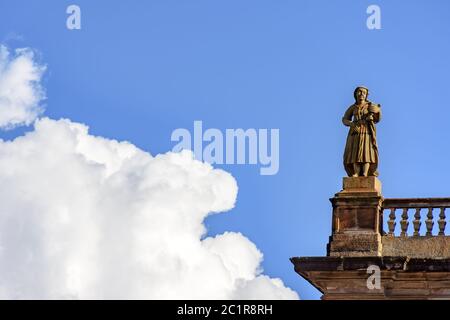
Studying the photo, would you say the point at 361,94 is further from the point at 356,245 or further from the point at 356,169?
the point at 356,245

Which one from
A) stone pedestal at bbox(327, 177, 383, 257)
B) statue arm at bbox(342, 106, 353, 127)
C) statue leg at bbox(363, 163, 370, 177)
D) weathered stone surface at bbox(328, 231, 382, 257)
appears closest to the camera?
weathered stone surface at bbox(328, 231, 382, 257)

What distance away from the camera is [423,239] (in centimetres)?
3569

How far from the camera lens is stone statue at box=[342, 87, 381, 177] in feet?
118

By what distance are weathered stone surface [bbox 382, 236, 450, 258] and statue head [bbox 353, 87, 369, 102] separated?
2762 millimetres

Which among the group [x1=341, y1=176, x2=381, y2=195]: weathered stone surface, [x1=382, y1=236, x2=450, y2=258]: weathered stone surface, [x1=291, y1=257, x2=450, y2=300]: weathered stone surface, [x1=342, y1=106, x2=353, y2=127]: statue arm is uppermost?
[x1=342, y1=106, x2=353, y2=127]: statue arm

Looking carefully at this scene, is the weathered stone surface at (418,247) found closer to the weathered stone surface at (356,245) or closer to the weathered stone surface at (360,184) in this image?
the weathered stone surface at (356,245)

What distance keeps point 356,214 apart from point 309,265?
1396 mm

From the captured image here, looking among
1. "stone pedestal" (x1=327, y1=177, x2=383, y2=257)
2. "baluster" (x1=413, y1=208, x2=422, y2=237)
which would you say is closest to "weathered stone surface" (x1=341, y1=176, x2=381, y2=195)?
"stone pedestal" (x1=327, y1=177, x2=383, y2=257)

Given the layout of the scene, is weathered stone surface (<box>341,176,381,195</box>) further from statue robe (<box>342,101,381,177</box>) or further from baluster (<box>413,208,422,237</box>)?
baluster (<box>413,208,422,237</box>)

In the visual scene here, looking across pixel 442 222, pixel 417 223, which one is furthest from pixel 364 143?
pixel 442 222

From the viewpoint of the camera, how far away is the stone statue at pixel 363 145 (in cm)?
3591

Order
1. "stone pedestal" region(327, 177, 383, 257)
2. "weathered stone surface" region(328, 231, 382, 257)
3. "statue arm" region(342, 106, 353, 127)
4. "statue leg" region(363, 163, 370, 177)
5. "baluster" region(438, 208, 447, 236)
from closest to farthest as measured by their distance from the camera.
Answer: "weathered stone surface" region(328, 231, 382, 257), "stone pedestal" region(327, 177, 383, 257), "baluster" region(438, 208, 447, 236), "statue leg" region(363, 163, 370, 177), "statue arm" region(342, 106, 353, 127)

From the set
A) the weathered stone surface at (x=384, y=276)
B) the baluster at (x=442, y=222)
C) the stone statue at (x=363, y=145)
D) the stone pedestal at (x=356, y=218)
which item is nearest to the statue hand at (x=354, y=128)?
the stone statue at (x=363, y=145)
